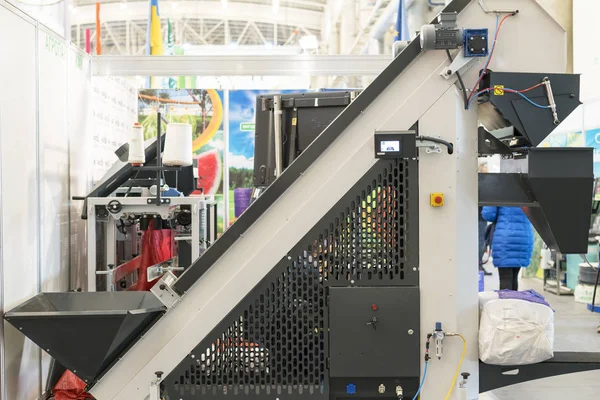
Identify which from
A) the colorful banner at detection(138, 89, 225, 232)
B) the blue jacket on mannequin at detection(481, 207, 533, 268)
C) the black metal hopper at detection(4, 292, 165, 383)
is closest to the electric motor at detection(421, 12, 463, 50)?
the black metal hopper at detection(4, 292, 165, 383)

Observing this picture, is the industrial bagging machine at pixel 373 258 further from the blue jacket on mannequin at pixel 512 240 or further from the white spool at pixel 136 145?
the blue jacket on mannequin at pixel 512 240

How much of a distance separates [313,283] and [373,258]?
0.86 feet

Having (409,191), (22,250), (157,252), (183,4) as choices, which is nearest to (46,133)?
(22,250)

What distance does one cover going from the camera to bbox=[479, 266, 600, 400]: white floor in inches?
149

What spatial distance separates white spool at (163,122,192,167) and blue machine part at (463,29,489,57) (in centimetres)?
210

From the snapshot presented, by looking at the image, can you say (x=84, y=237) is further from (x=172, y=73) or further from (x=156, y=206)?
(x=172, y=73)

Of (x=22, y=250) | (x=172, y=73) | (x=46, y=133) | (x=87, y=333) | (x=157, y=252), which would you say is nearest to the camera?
(x=87, y=333)

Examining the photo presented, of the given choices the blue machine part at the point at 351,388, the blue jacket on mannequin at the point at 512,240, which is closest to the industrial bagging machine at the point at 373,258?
the blue machine part at the point at 351,388

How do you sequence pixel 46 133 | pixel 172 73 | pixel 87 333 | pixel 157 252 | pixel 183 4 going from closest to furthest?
pixel 87 333 → pixel 46 133 → pixel 157 252 → pixel 172 73 → pixel 183 4

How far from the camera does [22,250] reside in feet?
10.1

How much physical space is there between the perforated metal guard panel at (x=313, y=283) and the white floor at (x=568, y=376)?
2.12m

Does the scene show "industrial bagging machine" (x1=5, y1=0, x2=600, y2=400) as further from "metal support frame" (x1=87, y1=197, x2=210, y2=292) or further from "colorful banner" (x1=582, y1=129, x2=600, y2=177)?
"colorful banner" (x1=582, y1=129, x2=600, y2=177)

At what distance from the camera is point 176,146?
3.61 metres

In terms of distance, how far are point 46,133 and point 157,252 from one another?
1.14m
